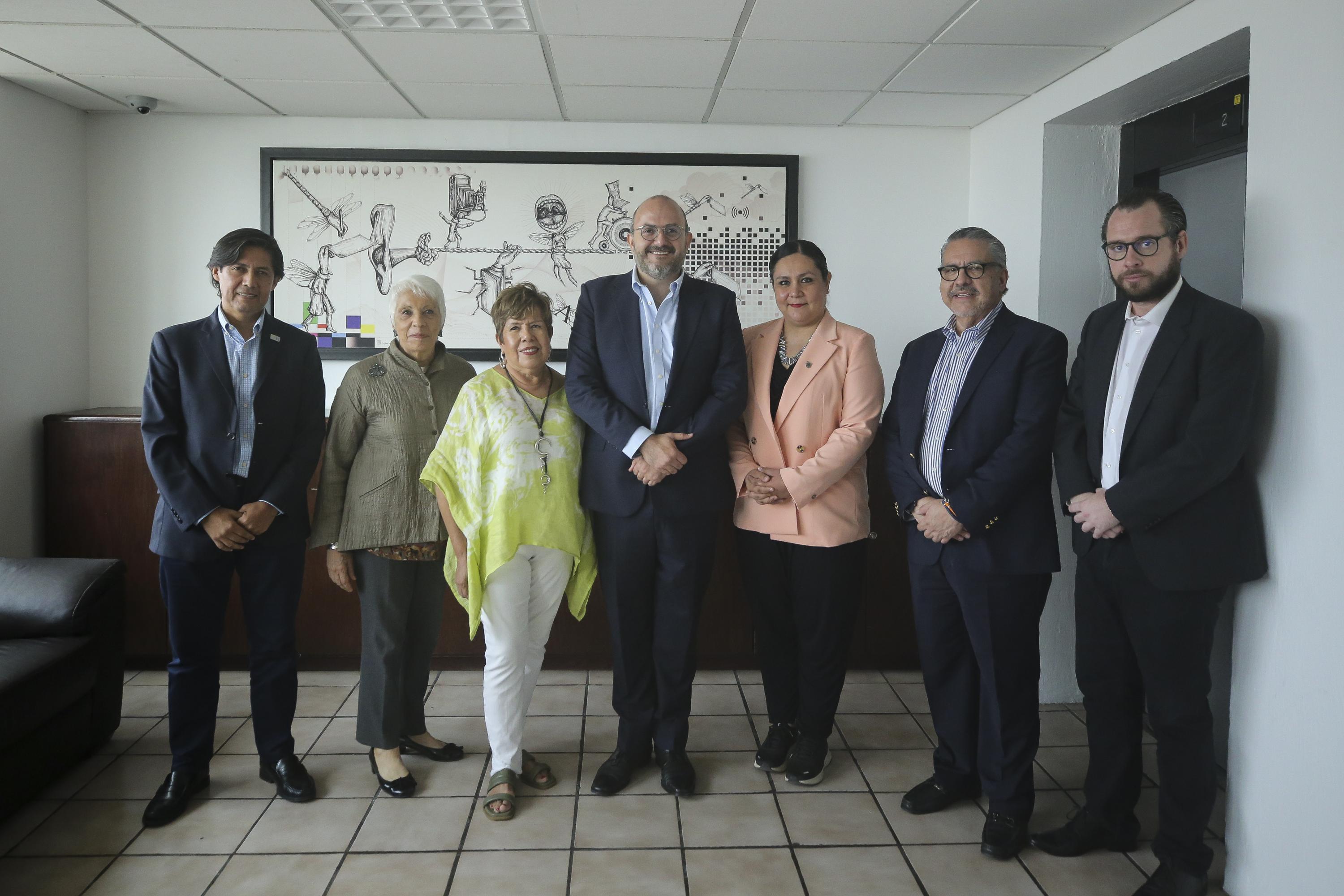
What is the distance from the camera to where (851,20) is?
9.96 ft

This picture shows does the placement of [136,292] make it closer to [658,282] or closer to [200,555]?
[200,555]

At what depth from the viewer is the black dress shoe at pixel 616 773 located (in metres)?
2.73

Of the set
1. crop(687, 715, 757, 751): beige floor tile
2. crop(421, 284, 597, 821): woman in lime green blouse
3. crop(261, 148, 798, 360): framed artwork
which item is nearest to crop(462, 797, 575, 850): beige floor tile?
crop(421, 284, 597, 821): woman in lime green blouse

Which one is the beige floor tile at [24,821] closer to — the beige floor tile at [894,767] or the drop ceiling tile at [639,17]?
the beige floor tile at [894,767]

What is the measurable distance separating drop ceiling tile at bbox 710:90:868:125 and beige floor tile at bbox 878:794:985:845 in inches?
115

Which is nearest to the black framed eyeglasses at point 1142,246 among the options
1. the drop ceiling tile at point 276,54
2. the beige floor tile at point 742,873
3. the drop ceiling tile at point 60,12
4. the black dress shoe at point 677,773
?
the beige floor tile at point 742,873

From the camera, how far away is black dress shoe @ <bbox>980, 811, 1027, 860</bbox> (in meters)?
2.42

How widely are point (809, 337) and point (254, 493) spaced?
1761 millimetres

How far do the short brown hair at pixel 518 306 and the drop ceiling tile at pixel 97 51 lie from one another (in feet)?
6.09

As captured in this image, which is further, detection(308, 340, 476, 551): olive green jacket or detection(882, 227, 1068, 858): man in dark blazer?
detection(308, 340, 476, 551): olive green jacket

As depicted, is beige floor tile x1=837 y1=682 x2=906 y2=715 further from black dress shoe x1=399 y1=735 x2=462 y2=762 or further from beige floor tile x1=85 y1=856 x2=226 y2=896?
beige floor tile x1=85 y1=856 x2=226 y2=896

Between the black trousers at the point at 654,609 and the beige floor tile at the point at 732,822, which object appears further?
the black trousers at the point at 654,609

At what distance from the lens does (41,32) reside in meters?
3.17

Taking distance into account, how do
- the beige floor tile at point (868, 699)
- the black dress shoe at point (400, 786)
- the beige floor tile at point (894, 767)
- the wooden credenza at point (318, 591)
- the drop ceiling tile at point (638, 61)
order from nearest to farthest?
the black dress shoe at point (400, 786), the beige floor tile at point (894, 767), the drop ceiling tile at point (638, 61), the beige floor tile at point (868, 699), the wooden credenza at point (318, 591)
